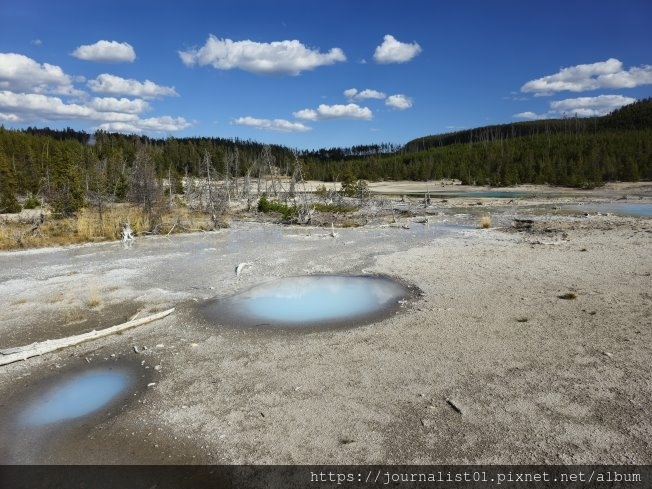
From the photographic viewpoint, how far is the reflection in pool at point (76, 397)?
6555mm

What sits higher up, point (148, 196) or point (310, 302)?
point (148, 196)

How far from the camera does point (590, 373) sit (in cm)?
724

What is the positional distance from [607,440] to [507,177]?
77.1m

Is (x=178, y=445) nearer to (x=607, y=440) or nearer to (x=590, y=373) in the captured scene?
(x=607, y=440)

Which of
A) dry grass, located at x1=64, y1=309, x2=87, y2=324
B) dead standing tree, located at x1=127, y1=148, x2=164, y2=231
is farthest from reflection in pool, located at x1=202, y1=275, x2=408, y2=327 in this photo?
dead standing tree, located at x1=127, y1=148, x2=164, y2=231

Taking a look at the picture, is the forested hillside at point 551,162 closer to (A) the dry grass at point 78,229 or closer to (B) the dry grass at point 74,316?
(A) the dry grass at point 78,229

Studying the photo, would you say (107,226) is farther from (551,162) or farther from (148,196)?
(551,162)

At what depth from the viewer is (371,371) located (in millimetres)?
7668

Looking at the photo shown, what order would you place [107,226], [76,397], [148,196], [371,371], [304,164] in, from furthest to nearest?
[304,164] → [148,196] → [107,226] → [371,371] → [76,397]

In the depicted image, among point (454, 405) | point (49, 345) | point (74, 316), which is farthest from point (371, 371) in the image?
point (74, 316)

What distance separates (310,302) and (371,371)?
15.0ft

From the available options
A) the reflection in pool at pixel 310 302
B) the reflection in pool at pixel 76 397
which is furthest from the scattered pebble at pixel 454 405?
the reflection in pool at pixel 76 397

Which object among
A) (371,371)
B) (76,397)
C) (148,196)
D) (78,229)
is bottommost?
(76,397)

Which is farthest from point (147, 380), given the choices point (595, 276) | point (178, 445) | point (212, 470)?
point (595, 276)
